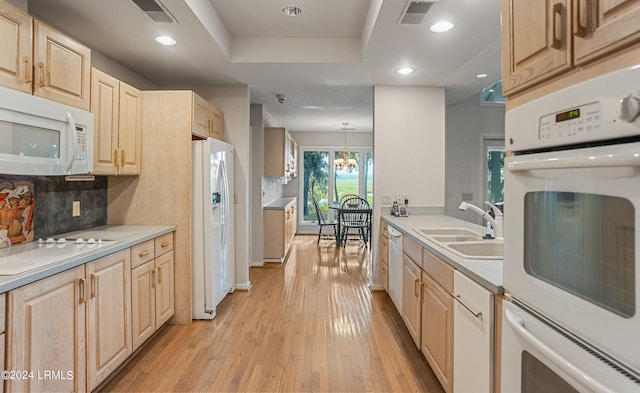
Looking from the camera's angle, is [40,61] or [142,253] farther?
[142,253]

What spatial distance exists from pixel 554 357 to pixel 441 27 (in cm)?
229

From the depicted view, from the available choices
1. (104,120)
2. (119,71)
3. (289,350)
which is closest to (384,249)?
(289,350)

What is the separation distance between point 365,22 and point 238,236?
8.55ft

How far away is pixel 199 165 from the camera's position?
3.00 m

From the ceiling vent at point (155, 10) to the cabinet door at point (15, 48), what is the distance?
0.65m

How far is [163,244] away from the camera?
2746 mm

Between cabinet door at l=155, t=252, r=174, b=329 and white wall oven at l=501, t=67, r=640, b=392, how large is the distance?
242 cm

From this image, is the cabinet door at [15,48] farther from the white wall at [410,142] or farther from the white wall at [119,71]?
the white wall at [410,142]

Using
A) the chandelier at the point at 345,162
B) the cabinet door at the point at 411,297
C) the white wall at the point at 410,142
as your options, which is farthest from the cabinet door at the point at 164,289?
the chandelier at the point at 345,162

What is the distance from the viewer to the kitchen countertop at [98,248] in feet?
4.54

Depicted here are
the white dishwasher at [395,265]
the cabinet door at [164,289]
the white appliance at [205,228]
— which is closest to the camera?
the cabinet door at [164,289]

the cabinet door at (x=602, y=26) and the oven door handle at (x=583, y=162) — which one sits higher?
the cabinet door at (x=602, y=26)

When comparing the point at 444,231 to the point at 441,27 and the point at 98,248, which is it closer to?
the point at 441,27

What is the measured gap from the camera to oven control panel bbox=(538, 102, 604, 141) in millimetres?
769
